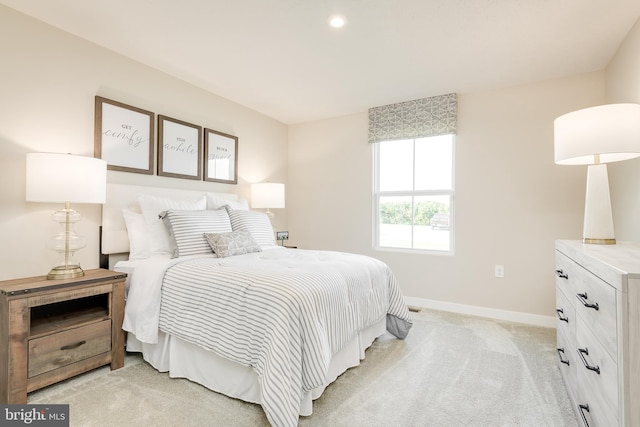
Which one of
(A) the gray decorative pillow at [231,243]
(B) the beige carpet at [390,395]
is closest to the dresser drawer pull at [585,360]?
(B) the beige carpet at [390,395]

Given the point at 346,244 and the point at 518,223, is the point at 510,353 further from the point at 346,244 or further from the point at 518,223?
the point at 346,244

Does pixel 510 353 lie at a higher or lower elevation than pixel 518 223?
lower

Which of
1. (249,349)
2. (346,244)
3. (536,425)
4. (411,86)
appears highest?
(411,86)

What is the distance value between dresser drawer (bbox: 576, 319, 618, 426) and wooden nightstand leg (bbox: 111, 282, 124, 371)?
8.48 ft

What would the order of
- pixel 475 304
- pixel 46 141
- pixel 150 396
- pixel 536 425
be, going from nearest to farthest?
pixel 536 425 < pixel 150 396 < pixel 46 141 < pixel 475 304

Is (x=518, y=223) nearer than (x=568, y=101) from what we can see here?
No

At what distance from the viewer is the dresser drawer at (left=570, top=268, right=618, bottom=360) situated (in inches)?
42.6

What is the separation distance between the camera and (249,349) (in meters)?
1.57

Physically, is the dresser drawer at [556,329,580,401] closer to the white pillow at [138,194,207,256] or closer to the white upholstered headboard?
the white pillow at [138,194,207,256]

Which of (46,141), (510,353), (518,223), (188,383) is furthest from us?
(518,223)

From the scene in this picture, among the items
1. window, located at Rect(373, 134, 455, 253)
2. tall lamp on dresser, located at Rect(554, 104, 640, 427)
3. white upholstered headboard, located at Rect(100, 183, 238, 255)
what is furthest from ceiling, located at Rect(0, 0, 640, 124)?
white upholstered headboard, located at Rect(100, 183, 238, 255)

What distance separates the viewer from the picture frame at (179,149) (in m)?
2.91

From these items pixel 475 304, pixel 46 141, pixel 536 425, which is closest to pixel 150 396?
pixel 46 141

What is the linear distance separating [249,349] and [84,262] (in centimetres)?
169
